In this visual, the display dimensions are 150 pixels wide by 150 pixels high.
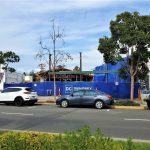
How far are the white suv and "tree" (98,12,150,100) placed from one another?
608 centimetres

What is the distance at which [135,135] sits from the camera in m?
13.6

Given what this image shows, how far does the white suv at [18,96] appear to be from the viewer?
3066 cm

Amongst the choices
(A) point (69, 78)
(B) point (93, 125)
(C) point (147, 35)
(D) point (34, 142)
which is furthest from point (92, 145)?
(A) point (69, 78)

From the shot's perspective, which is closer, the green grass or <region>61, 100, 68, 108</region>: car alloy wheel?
the green grass

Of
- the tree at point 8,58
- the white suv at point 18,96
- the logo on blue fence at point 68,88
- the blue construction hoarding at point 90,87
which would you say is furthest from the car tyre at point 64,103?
the tree at point 8,58

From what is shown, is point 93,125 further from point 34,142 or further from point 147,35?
point 147,35

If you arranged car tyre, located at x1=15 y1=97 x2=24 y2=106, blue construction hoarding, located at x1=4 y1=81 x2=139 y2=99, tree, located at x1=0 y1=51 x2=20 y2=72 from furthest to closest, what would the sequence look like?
tree, located at x1=0 y1=51 x2=20 y2=72, blue construction hoarding, located at x1=4 y1=81 x2=139 y2=99, car tyre, located at x1=15 y1=97 x2=24 y2=106

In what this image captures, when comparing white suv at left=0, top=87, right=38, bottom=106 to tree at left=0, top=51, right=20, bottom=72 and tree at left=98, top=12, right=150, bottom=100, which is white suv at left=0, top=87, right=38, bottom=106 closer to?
tree at left=98, top=12, right=150, bottom=100

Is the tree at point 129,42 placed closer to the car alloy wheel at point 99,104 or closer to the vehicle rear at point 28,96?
the car alloy wheel at point 99,104

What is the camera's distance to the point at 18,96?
30.8 meters

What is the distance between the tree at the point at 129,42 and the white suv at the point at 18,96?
6077mm

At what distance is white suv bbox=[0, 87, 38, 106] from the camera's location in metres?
30.7

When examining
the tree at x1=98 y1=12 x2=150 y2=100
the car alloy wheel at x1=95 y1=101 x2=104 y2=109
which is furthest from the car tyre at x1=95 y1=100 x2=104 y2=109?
the tree at x1=98 y1=12 x2=150 y2=100

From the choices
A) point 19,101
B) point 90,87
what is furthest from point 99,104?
point 90,87
